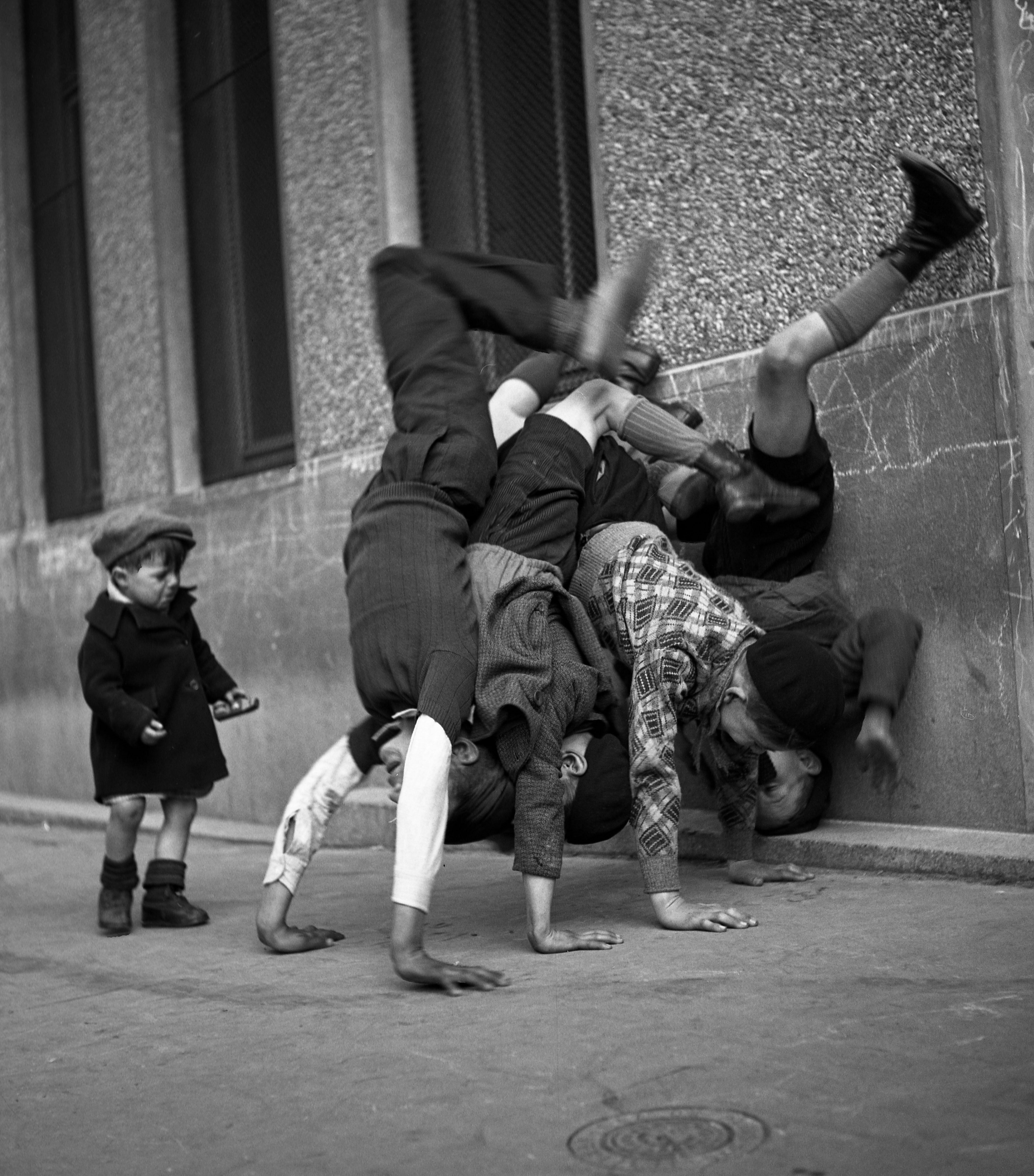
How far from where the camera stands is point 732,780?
4152mm

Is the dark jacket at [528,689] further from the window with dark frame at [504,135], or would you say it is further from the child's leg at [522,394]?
the window with dark frame at [504,135]

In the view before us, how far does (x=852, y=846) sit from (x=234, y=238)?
4782 mm

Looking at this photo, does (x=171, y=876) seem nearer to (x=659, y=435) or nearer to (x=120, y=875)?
(x=120, y=875)

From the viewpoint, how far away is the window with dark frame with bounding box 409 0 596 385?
577 cm

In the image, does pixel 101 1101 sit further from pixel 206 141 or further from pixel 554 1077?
pixel 206 141

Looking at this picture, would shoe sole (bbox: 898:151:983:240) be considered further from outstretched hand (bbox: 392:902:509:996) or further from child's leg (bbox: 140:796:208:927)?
child's leg (bbox: 140:796:208:927)

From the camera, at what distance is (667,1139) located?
7.38 ft

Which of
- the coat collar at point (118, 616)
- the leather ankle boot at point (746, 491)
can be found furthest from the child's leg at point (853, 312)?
the coat collar at point (118, 616)

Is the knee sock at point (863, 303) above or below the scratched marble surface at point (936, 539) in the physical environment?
above

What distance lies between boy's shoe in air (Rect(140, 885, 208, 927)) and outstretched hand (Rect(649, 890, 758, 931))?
61.5 inches

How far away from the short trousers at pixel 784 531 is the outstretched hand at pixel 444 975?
1.63 metres

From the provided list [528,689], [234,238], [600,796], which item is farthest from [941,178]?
[234,238]

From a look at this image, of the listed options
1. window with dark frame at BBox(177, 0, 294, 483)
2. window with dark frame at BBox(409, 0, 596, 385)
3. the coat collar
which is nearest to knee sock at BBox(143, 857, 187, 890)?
the coat collar

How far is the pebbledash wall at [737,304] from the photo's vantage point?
13.2 feet
